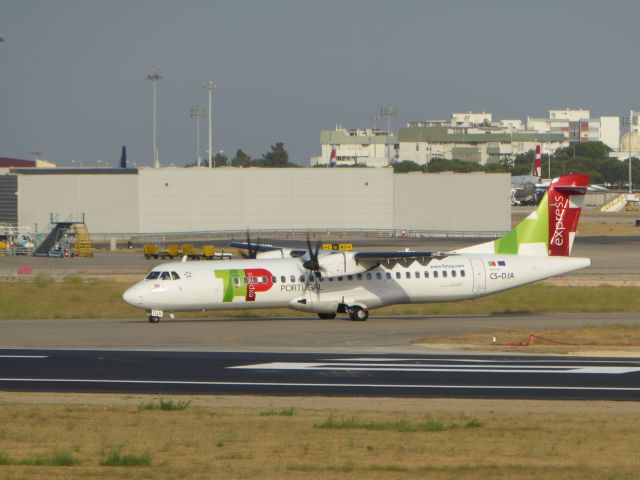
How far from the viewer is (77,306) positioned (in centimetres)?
4788

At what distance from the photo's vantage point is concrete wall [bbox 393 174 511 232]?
4523 inches

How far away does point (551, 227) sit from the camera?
43.1 meters

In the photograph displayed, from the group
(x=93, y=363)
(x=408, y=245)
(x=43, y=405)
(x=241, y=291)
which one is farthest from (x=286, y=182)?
(x=43, y=405)

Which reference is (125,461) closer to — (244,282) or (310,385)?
(310,385)

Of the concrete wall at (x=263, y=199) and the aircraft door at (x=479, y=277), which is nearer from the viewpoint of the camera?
the aircraft door at (x=479, y=277)

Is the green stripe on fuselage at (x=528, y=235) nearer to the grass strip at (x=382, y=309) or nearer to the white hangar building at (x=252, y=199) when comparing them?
the grass strip at (x=382, y=309)

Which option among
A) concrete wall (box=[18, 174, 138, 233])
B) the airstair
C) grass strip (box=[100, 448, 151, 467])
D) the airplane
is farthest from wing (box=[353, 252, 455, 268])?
concrete wall (box=[18, 174, 138, 233])

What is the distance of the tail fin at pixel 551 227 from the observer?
42906 millimetres

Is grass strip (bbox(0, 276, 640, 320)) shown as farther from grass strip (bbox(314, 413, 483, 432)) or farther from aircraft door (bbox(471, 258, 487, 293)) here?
grass strip (bbox(314, 413, 483, 432))

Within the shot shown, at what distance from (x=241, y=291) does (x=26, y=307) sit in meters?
12.7

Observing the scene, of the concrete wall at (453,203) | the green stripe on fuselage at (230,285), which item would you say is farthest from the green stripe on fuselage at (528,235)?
the concrete wall at (453,203)

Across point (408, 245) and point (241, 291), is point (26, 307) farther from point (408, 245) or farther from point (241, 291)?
point (408, 245)

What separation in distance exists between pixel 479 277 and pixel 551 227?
159 inches

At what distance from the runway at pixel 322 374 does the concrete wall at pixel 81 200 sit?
256 feet
